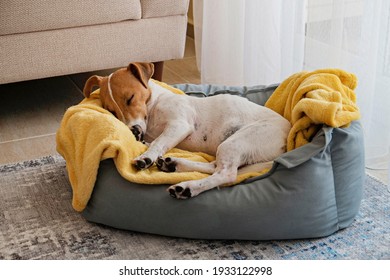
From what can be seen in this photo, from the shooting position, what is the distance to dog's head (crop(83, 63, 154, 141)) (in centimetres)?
248

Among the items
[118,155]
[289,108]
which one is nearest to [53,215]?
[118,155]

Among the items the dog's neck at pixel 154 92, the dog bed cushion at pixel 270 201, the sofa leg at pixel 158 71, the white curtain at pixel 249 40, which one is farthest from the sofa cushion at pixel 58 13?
the dog bed cushion at pixel 270 201

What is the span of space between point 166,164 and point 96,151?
249mm

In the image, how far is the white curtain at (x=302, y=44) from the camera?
8.69ft

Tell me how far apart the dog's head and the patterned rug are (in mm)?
379

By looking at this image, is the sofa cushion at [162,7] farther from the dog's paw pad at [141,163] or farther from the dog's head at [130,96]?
the dog's paw pad at [141,163]

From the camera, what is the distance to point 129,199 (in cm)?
214

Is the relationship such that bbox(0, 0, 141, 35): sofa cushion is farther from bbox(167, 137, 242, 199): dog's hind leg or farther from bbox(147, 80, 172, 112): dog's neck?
bbox(167, 137, 242, 199): dog's hind leg

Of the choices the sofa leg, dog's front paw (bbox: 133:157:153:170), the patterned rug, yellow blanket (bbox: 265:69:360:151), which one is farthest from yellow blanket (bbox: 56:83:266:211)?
the sofa leg

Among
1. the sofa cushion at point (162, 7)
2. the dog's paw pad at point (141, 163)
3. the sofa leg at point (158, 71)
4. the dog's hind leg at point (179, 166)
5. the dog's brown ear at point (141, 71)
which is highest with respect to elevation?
the sofa cushion at point (162, 7)

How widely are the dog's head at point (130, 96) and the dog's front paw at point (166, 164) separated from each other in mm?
196

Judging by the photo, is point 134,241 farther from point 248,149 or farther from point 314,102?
point 314,102
